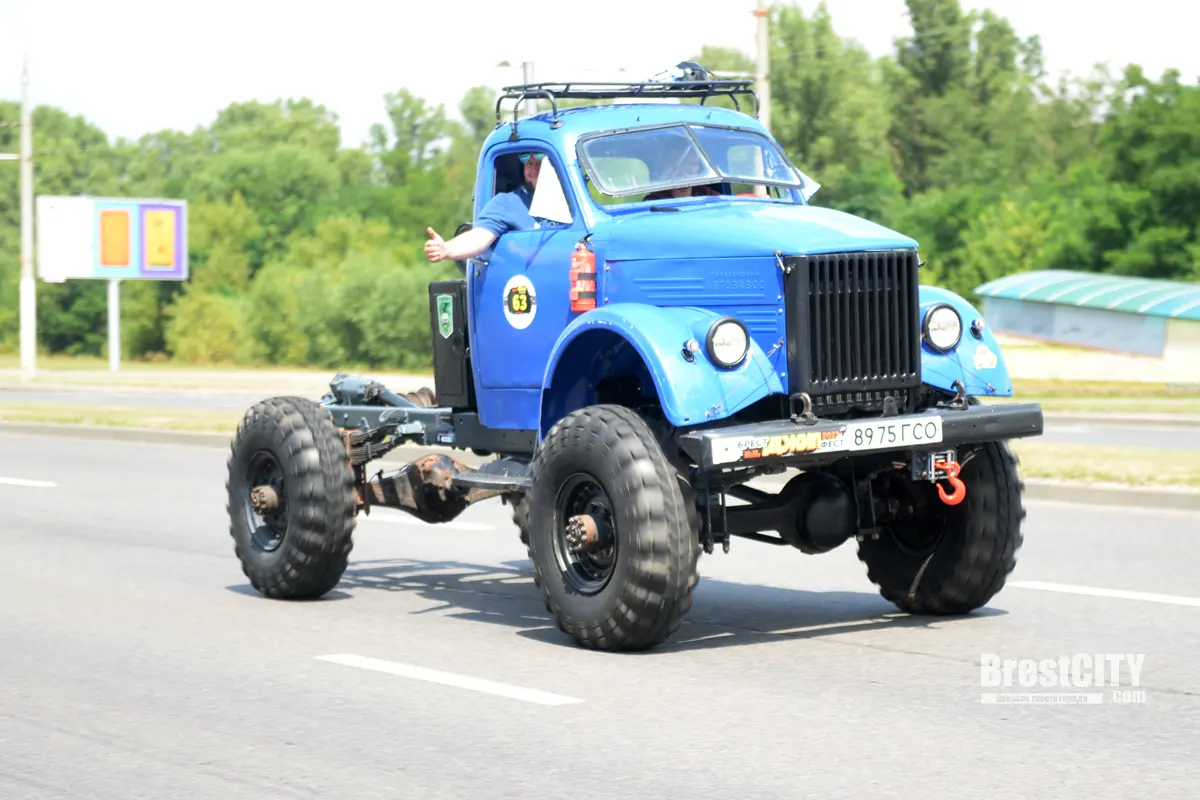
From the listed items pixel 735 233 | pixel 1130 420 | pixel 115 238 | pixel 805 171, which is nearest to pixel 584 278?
pixel 735 233

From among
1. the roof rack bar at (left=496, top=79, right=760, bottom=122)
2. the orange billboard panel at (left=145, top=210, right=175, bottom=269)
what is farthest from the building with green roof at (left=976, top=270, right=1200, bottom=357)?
the roof rack bar at (left=496, top=79, right=760, bottom=122)

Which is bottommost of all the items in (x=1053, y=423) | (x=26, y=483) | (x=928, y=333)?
(x=26, y=483)

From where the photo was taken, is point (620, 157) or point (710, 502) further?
point (620, 157)

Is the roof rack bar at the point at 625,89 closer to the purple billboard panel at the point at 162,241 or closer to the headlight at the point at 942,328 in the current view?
the headlight at the point at 942,328

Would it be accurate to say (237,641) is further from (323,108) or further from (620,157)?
(323,108)

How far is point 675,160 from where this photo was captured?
943cm

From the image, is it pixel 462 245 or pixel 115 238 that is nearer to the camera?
pixel 462 245

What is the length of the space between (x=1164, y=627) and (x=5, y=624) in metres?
5.84

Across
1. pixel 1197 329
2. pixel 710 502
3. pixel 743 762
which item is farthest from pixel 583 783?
pixel 1197 329

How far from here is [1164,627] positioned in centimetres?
882

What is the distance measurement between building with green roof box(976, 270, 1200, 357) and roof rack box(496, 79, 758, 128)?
131 ft

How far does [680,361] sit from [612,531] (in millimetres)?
834

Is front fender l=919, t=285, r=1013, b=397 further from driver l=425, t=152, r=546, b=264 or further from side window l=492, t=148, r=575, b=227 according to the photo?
driver l=425, t=152, r=546, b=264

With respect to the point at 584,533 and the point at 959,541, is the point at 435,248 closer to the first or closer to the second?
the point at 584,533
